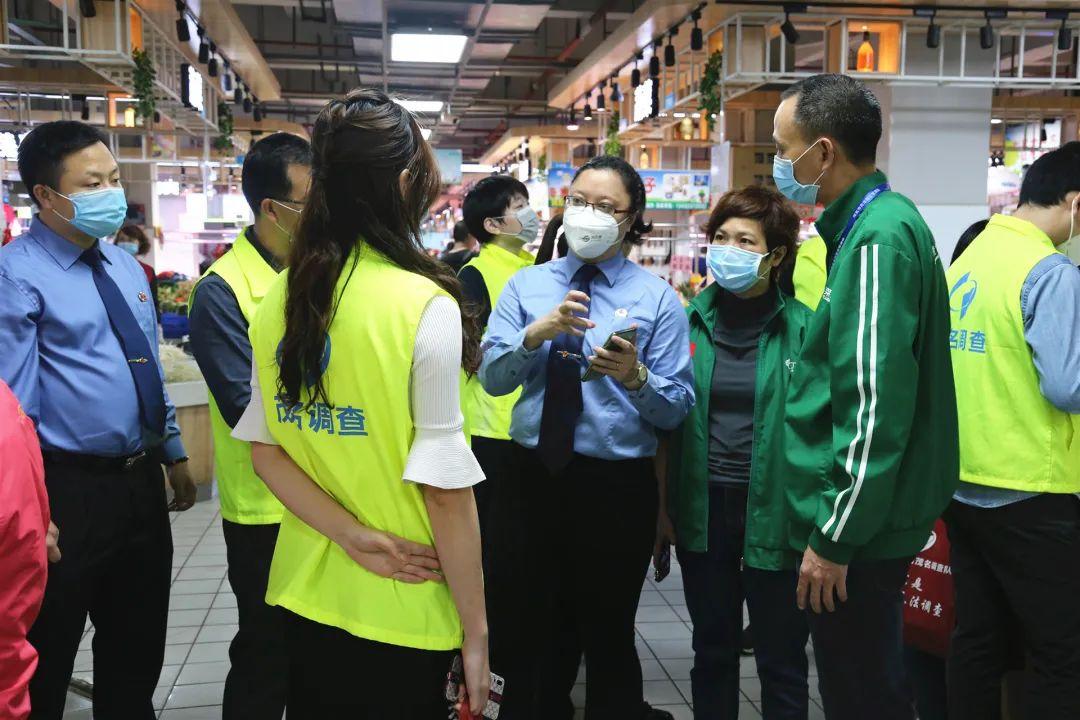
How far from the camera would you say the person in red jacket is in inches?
61.4

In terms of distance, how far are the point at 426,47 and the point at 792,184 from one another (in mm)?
Result: 8013

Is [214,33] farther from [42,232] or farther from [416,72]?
[42,232]

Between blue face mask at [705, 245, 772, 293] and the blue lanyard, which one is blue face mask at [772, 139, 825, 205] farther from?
blue face mask at [705, 245, 772, 293]

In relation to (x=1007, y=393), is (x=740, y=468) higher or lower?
lower

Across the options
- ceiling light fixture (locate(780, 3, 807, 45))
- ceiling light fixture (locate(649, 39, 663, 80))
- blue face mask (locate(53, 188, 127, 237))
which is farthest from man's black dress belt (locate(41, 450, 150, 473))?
ceiling light fixture (locate(649, 39, 663, 80))

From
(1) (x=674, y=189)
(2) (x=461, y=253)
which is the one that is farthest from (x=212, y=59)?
(2) (x=461, y=253)

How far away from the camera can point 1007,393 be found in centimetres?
252

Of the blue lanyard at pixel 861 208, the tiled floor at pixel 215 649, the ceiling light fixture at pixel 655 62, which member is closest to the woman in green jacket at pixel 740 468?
the blue lanyard at pixel 861 208

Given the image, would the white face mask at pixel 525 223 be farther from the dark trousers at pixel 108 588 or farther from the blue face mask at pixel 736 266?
the dark trousers at pixel 108 588

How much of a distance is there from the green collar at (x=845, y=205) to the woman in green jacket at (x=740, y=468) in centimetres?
55

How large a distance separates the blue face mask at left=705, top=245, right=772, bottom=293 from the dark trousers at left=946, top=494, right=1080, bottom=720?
0.84m

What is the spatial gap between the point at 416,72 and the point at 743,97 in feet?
15.3

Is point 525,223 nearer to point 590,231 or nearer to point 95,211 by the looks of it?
point 590,231

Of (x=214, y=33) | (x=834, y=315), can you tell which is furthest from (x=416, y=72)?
(x=834, y=315)
